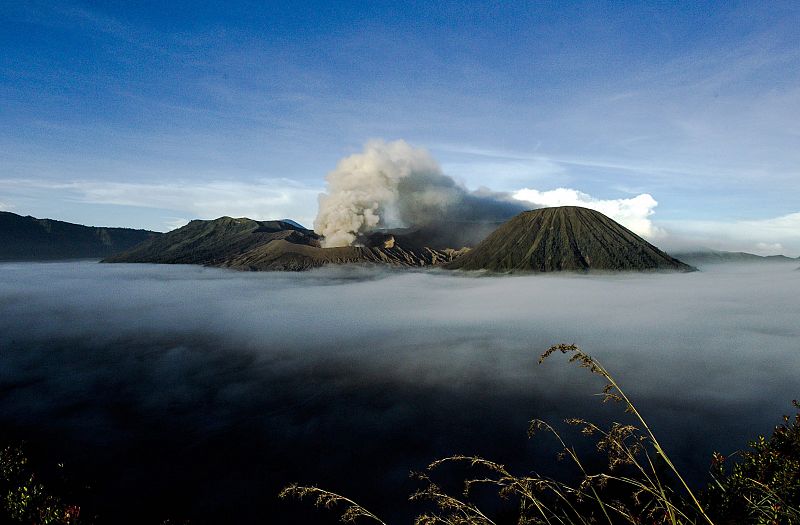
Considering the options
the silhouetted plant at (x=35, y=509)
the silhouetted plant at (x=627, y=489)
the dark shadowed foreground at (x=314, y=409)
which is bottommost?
the dark shadowed foreground at (x=314, y=409)

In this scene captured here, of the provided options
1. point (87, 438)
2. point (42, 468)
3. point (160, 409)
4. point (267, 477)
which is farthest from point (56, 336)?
point (267, 477)

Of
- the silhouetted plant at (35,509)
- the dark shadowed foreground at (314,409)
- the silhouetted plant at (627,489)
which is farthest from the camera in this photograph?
the dark shadowed foreground at (314,409)

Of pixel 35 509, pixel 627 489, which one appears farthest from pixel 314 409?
pixel 35 509

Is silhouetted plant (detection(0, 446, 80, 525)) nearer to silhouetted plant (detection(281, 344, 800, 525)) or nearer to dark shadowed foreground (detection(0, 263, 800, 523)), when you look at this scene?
silhouetted plant (detection(281, 344, 800, 525))

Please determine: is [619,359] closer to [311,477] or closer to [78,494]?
[311,477]

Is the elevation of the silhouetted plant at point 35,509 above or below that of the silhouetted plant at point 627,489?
below

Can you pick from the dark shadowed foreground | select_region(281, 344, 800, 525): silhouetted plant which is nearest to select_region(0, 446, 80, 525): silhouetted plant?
select_region(281, 344, 800, 525): silhouetted plant

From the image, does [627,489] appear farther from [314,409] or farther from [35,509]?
[314,409]

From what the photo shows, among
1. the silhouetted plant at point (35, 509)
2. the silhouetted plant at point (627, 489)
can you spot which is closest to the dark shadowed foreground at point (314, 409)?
the silhouetted plant at point (35, 509)

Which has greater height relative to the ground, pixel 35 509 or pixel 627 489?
pixel 35 509

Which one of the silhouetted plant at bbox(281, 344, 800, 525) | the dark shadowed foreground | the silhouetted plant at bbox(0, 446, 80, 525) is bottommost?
the dark shadowed foreground

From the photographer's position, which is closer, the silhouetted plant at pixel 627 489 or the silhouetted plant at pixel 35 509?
the silhouetted plant at pixel 627 489

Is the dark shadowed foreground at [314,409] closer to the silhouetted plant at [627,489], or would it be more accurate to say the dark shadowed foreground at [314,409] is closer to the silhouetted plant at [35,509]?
the silhouetted plant at [35,509]

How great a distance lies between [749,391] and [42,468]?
166318 millimetres
